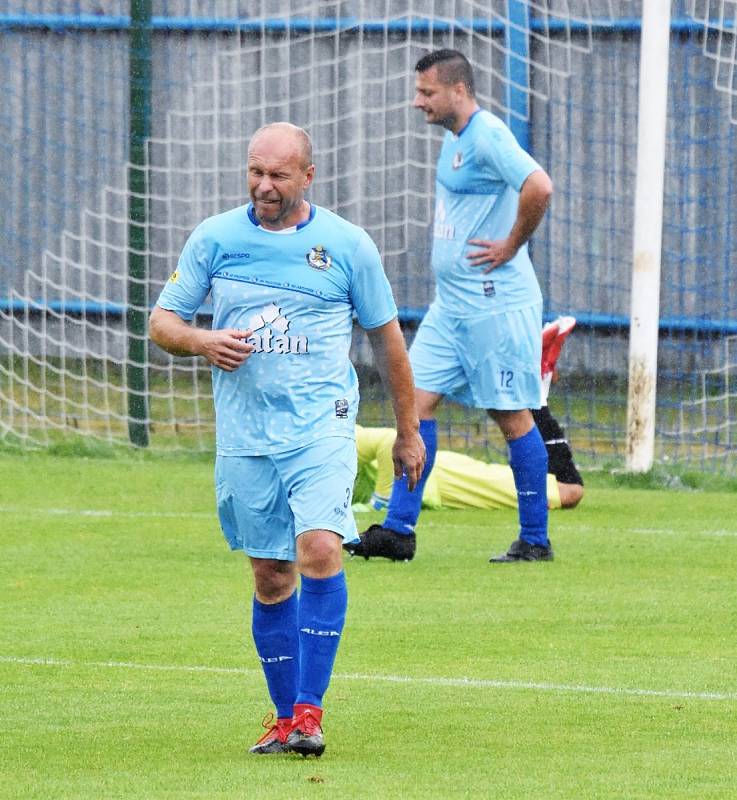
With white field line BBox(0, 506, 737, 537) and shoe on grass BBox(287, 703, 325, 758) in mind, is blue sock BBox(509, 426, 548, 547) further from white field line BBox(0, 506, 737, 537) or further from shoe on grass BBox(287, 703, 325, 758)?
shoe on grass BBox(287, 703, 325, 758)

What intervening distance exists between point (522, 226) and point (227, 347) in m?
3.80

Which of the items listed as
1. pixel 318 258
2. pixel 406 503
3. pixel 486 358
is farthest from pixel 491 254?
pixel 318 258

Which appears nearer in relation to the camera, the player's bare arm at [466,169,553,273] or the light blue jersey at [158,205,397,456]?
the light blue jersey at [158,205,397,456]

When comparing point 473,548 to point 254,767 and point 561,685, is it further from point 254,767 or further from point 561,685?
point 254,767

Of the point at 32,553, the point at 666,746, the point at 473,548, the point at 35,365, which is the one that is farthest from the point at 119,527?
the point at 666,746

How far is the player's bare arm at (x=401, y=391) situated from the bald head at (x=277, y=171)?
47cm

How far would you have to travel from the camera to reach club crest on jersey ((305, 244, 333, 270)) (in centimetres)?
568

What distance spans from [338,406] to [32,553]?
398 cm

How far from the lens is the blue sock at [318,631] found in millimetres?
5551

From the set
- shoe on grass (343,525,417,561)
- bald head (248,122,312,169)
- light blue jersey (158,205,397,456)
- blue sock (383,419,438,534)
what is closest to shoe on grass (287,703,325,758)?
light blue jersey (158,205,397,456)

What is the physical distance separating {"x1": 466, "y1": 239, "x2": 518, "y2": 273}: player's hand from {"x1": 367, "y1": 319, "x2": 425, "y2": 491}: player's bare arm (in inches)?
136

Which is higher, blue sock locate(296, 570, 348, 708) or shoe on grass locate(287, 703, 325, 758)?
blue sock locate(296, 570, 348, 708)

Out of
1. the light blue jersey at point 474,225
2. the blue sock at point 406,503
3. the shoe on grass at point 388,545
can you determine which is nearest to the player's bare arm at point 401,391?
the blue sock at point 406,503

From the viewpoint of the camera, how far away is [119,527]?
33.7ft
